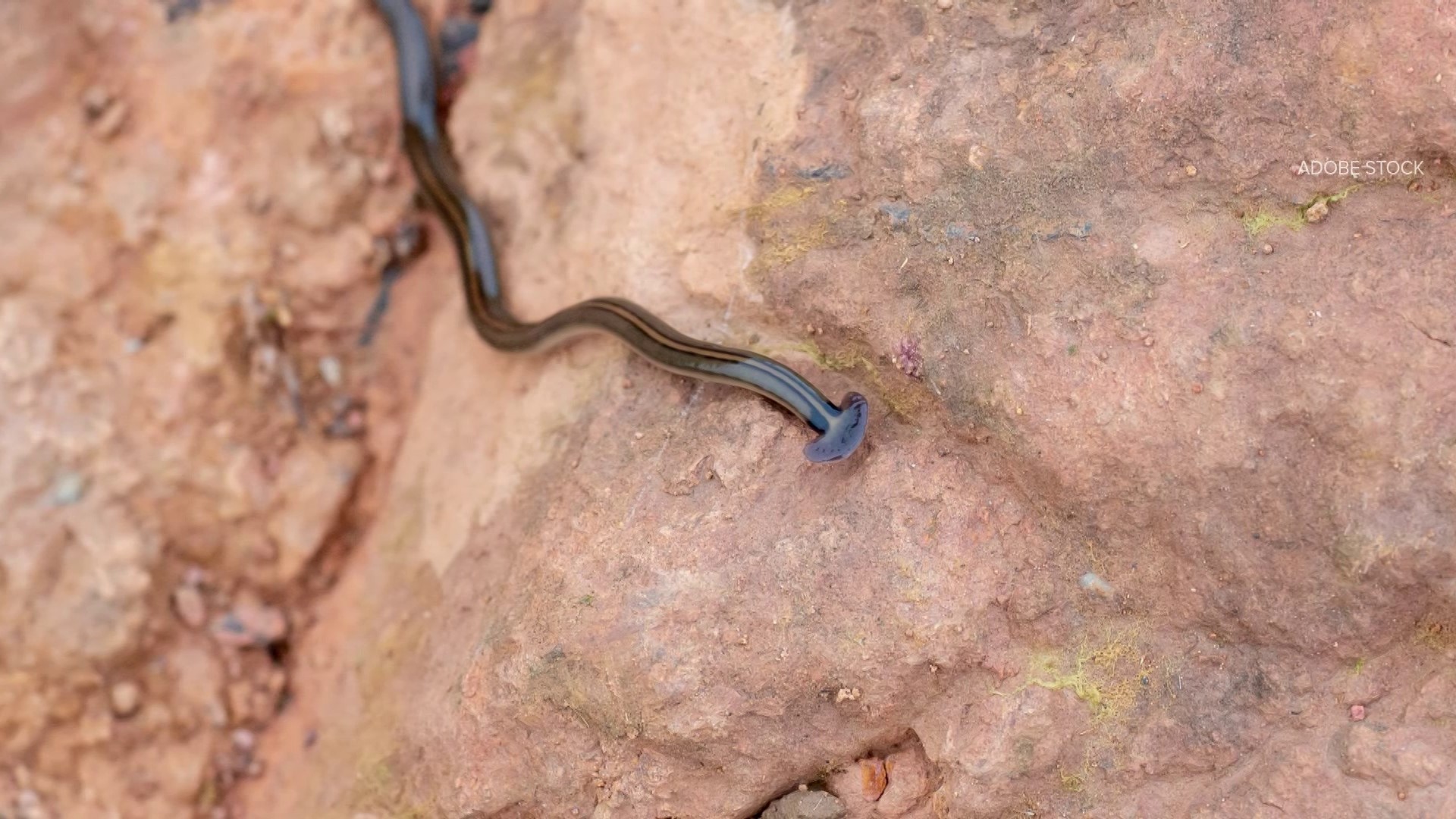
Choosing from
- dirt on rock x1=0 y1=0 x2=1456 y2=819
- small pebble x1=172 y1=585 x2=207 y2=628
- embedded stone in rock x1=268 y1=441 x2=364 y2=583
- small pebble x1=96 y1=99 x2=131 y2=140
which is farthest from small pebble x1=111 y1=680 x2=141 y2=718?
small pebble x1=96 y1=99 x2=131 y2=140

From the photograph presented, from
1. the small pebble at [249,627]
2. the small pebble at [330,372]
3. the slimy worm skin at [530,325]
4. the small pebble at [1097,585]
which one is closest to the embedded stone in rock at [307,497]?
the small pebble at [249,627]

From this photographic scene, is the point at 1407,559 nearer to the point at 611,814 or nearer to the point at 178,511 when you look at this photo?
the point at 611,814

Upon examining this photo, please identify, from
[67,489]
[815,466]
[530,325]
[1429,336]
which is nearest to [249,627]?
[67,489]

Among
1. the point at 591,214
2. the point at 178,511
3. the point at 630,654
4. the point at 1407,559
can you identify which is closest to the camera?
the point at 1407,559

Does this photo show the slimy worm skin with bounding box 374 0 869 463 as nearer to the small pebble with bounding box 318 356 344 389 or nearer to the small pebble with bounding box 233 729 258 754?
the small pebble with bounding box 318 356 344 389

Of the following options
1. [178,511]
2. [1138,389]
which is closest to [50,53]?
[178,511]

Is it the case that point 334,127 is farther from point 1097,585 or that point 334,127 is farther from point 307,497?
point 1097,585

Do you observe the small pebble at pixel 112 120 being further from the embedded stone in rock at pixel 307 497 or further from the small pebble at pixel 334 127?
the embedded stone in rock at pixel 307 497
